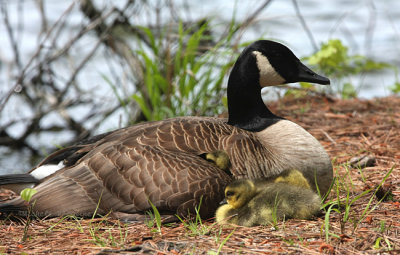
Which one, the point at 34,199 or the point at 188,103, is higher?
the point at 188,103

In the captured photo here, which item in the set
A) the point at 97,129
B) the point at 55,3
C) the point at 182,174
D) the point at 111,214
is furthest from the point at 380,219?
the point at 55,3

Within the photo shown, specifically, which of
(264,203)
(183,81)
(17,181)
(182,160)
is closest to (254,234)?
(264,203)

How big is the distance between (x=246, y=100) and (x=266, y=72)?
31 centimetres

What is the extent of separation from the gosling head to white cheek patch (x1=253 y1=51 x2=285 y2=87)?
1.35m

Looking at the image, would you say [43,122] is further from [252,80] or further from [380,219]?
[380,219]

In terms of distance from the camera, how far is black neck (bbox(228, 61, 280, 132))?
16.7ft

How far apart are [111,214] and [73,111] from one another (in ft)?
20.3

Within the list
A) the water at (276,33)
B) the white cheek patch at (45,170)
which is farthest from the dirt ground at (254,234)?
the water at (276,33)

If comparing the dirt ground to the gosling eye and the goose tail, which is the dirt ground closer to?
the gosling eye

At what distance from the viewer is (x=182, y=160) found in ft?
14.3

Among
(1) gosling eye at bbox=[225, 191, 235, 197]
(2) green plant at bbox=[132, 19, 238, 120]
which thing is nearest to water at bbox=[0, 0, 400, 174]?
(2) green plant at bbox=[132, 19, 238, 120]

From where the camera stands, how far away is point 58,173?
4691 mm

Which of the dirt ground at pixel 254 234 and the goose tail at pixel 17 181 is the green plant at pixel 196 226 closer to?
the dirt ground at pixel 254 234

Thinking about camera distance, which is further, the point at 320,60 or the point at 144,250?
the point at 320,60
